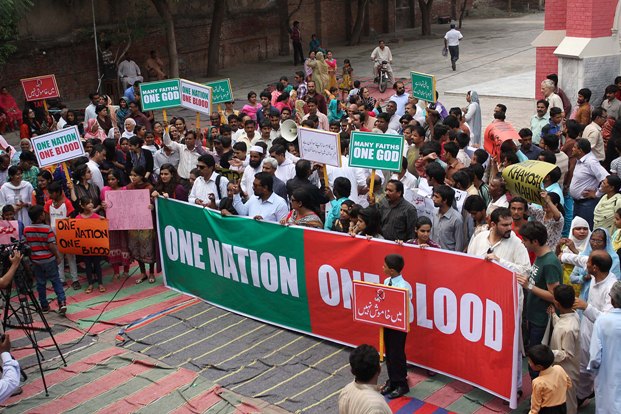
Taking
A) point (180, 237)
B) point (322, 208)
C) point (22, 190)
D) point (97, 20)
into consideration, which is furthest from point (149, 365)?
point (97, 20)

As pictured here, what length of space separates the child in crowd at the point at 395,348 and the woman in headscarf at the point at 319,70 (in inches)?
587

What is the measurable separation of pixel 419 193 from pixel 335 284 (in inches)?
58.4

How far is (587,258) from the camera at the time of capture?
751cm

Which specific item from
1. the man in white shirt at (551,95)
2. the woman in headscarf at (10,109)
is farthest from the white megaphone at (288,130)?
the woman in headscarf at (10,109)

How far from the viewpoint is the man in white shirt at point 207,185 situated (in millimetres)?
10688

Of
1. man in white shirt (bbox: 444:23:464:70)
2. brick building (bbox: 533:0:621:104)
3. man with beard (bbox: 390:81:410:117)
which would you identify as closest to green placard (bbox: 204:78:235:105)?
man with beard (bbox: 390:81:410:117)

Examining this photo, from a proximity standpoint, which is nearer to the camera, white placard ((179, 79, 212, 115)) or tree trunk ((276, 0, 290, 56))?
white placard ((179, 79, 212, 115))

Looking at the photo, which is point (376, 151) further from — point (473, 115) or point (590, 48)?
point (590, 48)

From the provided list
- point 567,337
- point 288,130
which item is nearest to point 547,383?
point 567,337

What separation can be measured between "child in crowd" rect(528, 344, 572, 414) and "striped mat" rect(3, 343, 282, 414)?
2.50 metres

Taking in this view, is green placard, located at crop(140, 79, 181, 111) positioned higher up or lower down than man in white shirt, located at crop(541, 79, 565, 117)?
higher up

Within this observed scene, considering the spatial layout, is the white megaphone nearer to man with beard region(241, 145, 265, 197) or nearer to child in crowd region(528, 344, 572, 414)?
man with beard region(241, 145, 265, 197)

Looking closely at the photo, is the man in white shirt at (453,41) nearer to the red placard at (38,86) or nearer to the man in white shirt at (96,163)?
the red placard at (38,86)

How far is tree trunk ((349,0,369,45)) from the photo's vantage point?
34000 mm
